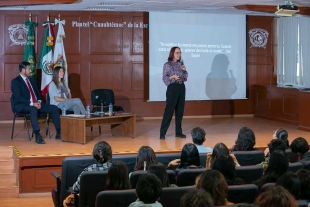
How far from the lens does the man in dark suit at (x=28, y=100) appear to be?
8039 mm

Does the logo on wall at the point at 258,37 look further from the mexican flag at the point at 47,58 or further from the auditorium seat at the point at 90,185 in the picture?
the auditorium seat at the point at 90,185

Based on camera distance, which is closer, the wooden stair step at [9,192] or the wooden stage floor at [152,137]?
the wooden stair step at [9,192]

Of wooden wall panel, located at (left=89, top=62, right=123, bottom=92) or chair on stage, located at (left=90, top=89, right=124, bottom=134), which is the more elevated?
wooden wall panel, located at (left=89, top=62, right=123, bottom=92)

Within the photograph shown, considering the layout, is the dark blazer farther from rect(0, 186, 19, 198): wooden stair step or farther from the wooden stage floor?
rect(0, 186, 19, 198): wooden stair step

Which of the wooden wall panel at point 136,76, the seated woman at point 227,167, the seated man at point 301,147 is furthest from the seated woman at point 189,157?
the wooden wall panel at point 136,76

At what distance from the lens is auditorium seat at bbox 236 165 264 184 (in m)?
4.70

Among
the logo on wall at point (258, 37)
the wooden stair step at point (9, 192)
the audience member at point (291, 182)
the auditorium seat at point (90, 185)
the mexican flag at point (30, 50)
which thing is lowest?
the wooden stair step at point (9, 192)

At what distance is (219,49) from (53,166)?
5624 millimetres

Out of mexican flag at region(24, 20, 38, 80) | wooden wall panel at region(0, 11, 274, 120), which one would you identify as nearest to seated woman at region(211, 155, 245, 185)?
mexican flag at region(24, 20, 38, 80)

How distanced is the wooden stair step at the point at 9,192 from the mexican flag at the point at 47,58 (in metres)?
3.47

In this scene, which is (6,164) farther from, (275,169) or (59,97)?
(275,169)

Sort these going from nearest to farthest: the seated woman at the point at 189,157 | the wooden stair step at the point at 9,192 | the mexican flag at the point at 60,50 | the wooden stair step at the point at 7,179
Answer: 1. the seated woman at the point at 189,157
2. the wooden stair step at the point at 9,192
3. the wooden stair step at the point at 7,179
4. the mexican flag at the point at 60,50

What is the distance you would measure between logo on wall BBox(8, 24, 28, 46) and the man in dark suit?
2296 mm

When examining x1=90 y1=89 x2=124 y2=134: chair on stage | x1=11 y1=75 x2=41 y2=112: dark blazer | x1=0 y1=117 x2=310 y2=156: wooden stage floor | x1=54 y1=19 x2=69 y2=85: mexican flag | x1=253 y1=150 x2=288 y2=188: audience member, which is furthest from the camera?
x1=54 y1=19 x2=69 y2=85: mexican flag
